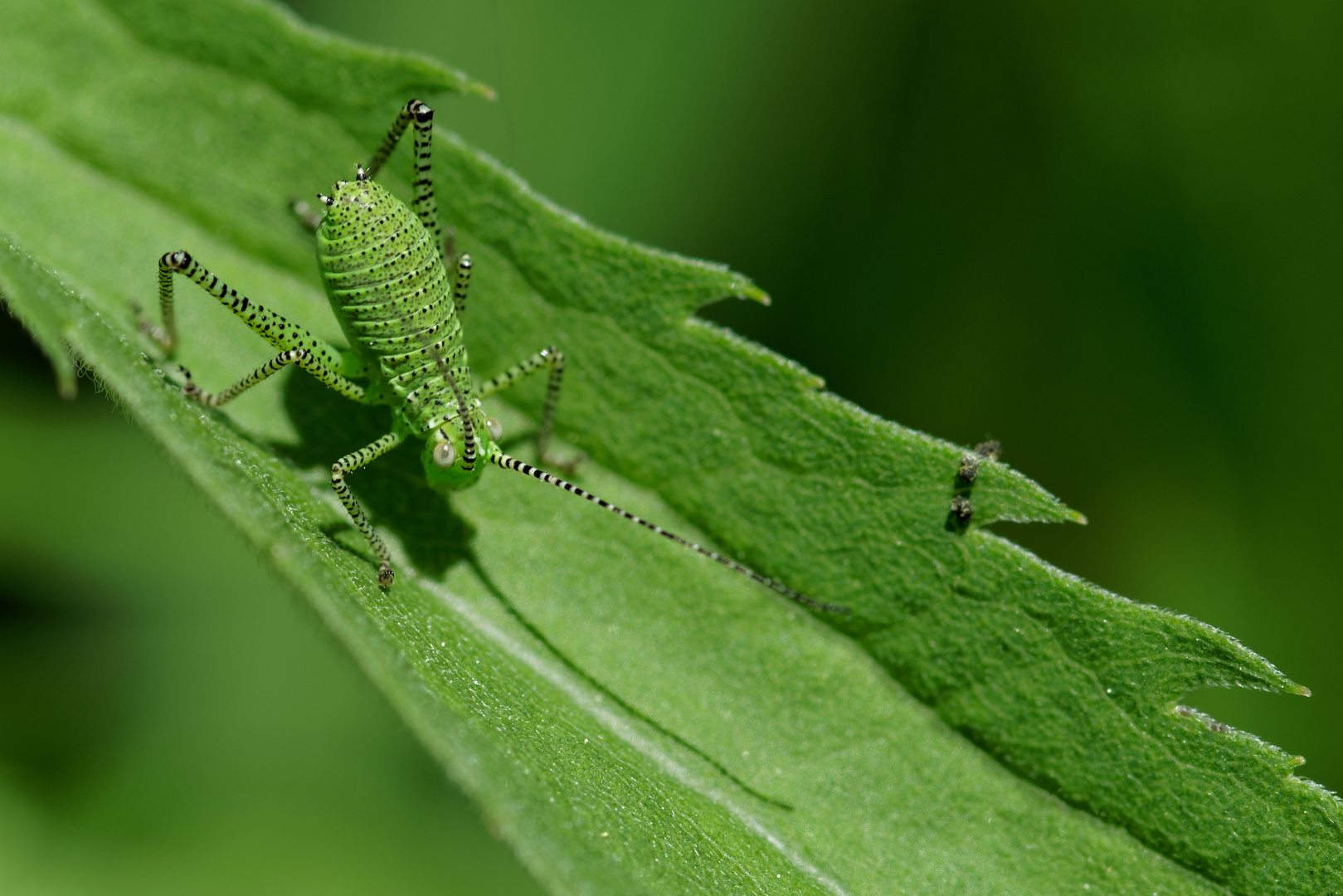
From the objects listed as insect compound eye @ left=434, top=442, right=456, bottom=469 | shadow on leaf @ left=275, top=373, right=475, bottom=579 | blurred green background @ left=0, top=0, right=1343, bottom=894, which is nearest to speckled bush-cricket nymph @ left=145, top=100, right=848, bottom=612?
insect compound eye @ left=434, top=442, right=456, bottom=469

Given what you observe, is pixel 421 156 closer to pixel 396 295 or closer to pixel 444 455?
pixel 396 295

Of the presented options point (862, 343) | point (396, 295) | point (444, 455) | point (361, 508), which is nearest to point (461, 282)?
point (396, 295)

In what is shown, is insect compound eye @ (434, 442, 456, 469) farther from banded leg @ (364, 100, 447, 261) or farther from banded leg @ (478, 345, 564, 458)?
banded leg @ (364, 100, 447, 261)

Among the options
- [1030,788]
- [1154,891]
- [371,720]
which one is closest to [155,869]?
[371,720]

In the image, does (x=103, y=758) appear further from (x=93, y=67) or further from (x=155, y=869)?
(x=93, y=67)

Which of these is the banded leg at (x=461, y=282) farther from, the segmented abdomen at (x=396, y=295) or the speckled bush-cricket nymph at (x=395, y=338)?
the segmented abdomen at (x=396, y=295)

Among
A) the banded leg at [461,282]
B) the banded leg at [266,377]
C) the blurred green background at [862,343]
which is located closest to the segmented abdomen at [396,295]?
the banded leg at [461,282]

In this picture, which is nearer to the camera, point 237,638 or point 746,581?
point 746,581
